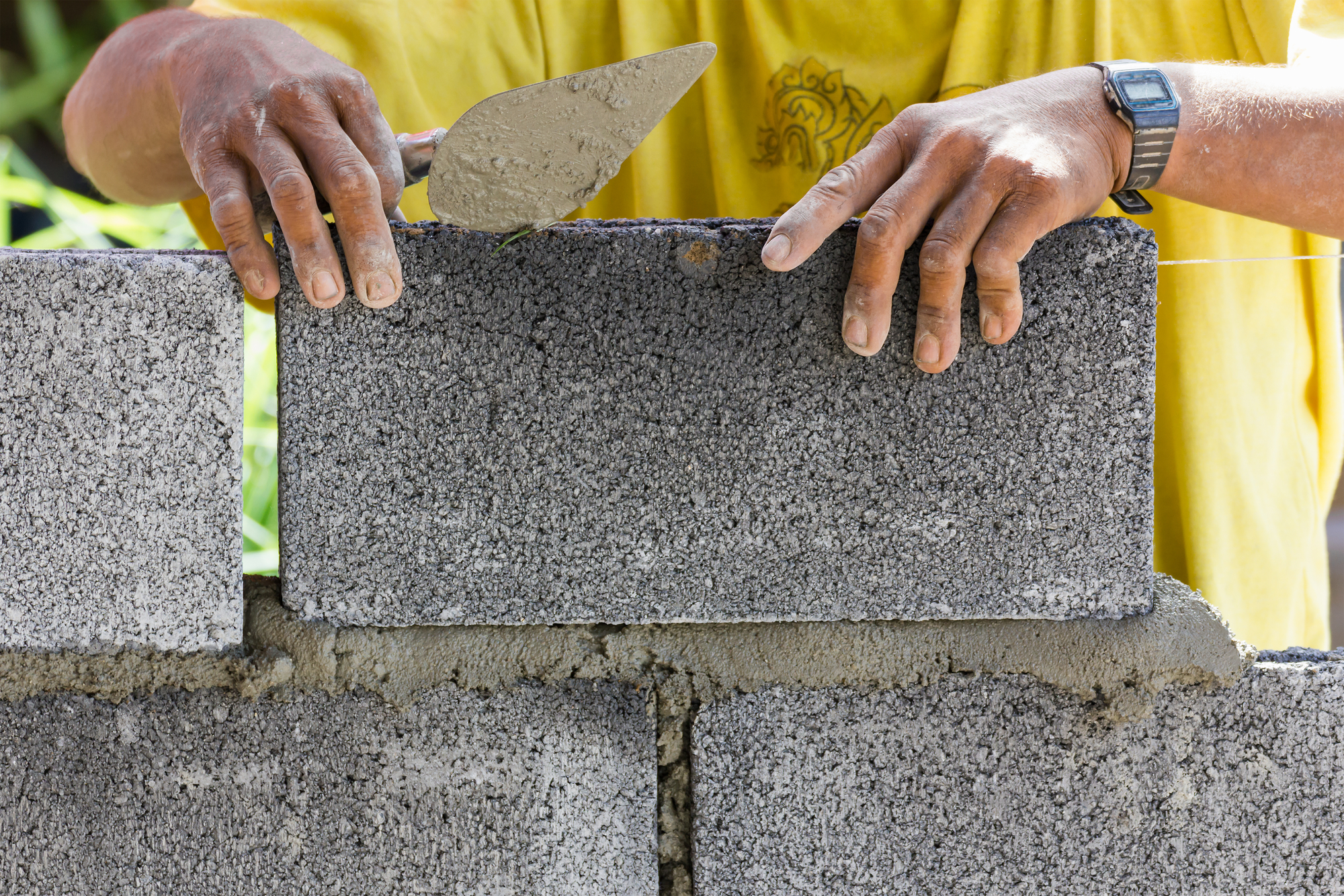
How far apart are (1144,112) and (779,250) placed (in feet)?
1.33

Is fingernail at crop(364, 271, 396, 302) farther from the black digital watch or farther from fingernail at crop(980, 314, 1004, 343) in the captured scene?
the black digital watch

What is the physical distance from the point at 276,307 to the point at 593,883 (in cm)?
66

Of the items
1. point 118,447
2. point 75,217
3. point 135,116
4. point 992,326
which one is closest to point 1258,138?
point 992,326

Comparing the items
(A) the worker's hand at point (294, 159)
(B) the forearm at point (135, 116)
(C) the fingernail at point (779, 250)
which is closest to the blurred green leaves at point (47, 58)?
(B) the forearm at point (135, 116)

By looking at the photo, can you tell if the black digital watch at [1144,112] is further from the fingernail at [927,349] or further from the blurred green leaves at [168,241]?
the blurred green leaves at [168,241]

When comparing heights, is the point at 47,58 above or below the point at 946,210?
below

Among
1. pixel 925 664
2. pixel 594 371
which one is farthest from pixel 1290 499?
pixel 594 371

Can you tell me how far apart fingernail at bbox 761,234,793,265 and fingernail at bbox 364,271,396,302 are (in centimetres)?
33

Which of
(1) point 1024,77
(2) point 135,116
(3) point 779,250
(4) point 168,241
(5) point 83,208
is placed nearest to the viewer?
(3) point 779,250

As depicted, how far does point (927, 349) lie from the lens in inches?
31.6

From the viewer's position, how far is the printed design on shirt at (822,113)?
4.58 feet

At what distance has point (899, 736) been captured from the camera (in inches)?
35.9

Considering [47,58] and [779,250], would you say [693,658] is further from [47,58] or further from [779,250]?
[47,58]

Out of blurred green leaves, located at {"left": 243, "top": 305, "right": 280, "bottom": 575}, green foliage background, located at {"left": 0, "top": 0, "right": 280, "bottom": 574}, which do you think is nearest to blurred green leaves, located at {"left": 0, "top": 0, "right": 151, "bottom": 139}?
green foliage background, located at {"left": 0, "top": 0, "right": 280, "bottom": 574}
